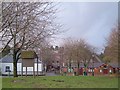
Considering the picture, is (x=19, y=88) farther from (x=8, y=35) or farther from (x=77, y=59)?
(x=77, y=59)

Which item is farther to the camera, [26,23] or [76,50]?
[76,50]

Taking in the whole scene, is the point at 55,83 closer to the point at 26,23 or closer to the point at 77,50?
the point at 26,23

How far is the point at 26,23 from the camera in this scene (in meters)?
16.8

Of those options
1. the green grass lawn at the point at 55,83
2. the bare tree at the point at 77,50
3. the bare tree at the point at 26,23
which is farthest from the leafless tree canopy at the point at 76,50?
the green grass lawn at the point at 55,83

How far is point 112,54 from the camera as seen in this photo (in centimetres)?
3716

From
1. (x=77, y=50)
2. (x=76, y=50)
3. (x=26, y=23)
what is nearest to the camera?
(x=26, y=23)

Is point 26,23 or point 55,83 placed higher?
Answer: point 26,23

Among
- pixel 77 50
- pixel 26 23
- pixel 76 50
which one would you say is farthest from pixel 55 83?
pixel 77 50

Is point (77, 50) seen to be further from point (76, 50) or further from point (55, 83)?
point (55, 83)

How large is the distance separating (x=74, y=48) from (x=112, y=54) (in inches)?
1152

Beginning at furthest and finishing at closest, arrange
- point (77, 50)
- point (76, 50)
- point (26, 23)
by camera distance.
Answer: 1. point (77, 50)
2. point (76, 50)
3. point (26, 23)

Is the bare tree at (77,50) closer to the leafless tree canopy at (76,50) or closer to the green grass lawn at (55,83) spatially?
the leafless tree canopy at (76,50)

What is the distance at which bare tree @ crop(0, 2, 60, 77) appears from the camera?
1508 cm

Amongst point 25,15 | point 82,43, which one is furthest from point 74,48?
point 25,15
